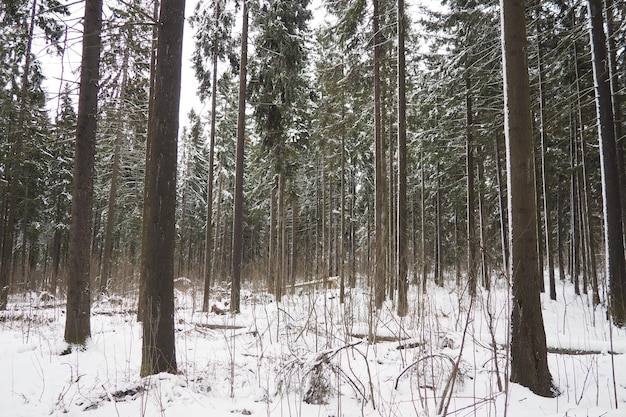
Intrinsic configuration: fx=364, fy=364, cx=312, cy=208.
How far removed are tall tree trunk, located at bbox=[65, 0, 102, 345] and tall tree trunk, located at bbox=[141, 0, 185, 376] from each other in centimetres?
248

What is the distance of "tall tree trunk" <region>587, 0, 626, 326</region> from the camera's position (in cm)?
772

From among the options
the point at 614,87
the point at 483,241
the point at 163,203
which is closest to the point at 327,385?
the point at 483,241

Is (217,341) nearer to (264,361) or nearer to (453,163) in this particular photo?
(264,361)

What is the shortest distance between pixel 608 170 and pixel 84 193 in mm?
10641

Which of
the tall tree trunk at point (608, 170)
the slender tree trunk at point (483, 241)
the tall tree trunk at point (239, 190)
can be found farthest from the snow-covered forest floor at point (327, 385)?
the tall tree trunk at point (239, 190)

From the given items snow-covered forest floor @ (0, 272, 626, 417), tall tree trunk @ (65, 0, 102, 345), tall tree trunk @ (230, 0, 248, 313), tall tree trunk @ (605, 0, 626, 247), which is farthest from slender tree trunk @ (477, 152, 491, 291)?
tall tree trunk @ (230, 0, 248, 313)

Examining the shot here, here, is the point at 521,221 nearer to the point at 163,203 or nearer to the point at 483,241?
the point at 483,241

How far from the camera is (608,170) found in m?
8.09

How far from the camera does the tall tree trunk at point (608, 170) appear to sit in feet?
25.3

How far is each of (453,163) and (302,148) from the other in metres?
7.42

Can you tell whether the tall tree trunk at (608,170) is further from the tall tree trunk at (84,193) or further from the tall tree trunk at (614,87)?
the tall tree trunk at (84,193)

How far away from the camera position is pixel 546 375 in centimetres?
351

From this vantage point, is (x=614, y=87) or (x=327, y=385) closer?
(x=327, y=385)

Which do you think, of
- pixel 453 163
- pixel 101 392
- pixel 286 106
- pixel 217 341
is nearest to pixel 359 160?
pixel 453 163
